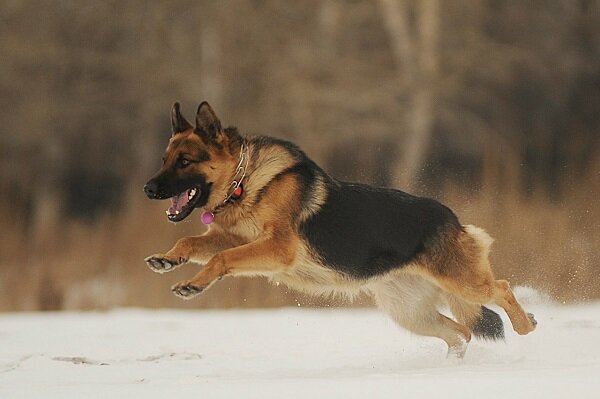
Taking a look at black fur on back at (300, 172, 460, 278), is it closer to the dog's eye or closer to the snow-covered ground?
the snow-covered ground

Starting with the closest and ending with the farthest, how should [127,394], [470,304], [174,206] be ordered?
[127,394], [174,206], [470,304]

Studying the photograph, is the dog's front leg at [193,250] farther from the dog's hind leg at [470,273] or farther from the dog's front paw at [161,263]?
the dog's hind leg at [470,273]

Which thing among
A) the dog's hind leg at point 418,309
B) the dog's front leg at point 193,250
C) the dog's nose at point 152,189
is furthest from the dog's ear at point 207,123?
the dog's hind leg at point 418,309

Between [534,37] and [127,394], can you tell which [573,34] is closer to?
[534,37]

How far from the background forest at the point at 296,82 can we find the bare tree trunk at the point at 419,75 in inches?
1.2

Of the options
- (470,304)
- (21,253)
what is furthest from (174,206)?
(21,253)

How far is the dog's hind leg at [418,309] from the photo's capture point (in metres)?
7.00

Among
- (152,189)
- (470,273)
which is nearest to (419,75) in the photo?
(470,273)

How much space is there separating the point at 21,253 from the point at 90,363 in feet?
24.4

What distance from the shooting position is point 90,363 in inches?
278

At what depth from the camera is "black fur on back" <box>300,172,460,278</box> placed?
21.6ft

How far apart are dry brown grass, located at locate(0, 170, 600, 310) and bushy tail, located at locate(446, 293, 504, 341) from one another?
151 inches

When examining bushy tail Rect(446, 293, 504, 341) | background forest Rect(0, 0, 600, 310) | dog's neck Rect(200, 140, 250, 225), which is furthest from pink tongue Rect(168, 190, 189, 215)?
background forest Rect(0, 0, 600, 310)

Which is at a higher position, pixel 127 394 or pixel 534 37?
pixel 534 37
